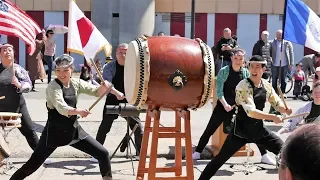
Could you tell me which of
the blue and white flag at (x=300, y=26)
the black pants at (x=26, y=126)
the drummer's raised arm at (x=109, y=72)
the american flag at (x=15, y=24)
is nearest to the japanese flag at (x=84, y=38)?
the drummer's raised arm at (x=109, y=72)

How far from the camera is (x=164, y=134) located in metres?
5.12

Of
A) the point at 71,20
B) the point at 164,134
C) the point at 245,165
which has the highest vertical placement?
the point at 71,20

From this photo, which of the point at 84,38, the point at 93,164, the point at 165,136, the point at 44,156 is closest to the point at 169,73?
the point at 165,136

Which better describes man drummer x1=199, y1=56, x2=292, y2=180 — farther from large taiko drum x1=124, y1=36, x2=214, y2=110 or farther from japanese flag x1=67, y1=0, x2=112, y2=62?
japanese flag x1=67, y1=0, x2=112, y2=62

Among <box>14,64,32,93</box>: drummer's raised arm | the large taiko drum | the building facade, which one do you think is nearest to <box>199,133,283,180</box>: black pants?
the large taiko drum

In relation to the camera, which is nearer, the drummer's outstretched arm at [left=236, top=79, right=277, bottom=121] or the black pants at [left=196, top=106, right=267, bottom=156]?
the drummer's outstretched arm at [left=236, top=79, right=277, bottom=121]

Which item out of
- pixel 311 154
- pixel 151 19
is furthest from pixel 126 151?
pixel 151 19

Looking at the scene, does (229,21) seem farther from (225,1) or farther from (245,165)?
(245,165)

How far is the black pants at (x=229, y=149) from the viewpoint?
5.24 metres

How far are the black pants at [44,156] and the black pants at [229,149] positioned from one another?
101 cm

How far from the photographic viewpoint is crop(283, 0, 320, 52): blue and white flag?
7.05 m

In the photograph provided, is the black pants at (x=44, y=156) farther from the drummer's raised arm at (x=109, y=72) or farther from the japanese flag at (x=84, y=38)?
the japanese flag at (x=84, y=38)

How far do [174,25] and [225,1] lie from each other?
2.68 meters

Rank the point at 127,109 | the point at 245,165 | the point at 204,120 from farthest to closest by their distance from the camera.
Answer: the point at 204,120
the point at 245,165
the point at 127,109
